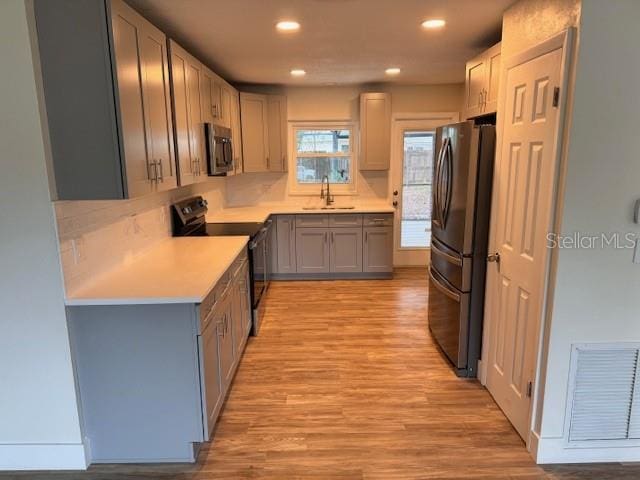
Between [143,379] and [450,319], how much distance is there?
2098 millimetres

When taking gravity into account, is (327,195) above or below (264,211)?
above

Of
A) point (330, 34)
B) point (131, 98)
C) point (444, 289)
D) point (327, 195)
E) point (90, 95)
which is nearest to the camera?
point (90, 95)

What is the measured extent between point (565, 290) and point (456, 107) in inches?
161

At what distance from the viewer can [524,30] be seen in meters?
2.28

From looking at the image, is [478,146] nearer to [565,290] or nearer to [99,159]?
[565,290]

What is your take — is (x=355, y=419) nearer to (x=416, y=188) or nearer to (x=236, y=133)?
(x=236, y=133)

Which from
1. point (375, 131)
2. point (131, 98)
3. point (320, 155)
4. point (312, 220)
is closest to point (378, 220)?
point (312, 220)

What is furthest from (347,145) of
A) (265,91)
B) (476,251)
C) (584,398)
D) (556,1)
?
(584,398)

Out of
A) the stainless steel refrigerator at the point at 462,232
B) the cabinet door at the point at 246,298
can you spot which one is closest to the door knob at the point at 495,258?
the stainless steel refrigerator at the point at 462,232

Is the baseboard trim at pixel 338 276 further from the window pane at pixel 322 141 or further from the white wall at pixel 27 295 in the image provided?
the white wall at pixel 27 295

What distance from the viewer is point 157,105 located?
8.00 ft

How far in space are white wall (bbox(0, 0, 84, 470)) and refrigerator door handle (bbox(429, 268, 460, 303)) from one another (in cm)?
238

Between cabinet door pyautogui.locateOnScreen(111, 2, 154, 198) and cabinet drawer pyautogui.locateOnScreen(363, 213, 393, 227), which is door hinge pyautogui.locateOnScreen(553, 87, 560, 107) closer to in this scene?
cabinet door pyautogui.locateOnScreen(111, 2, 154, 198)

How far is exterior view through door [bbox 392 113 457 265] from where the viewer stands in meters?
5.63
